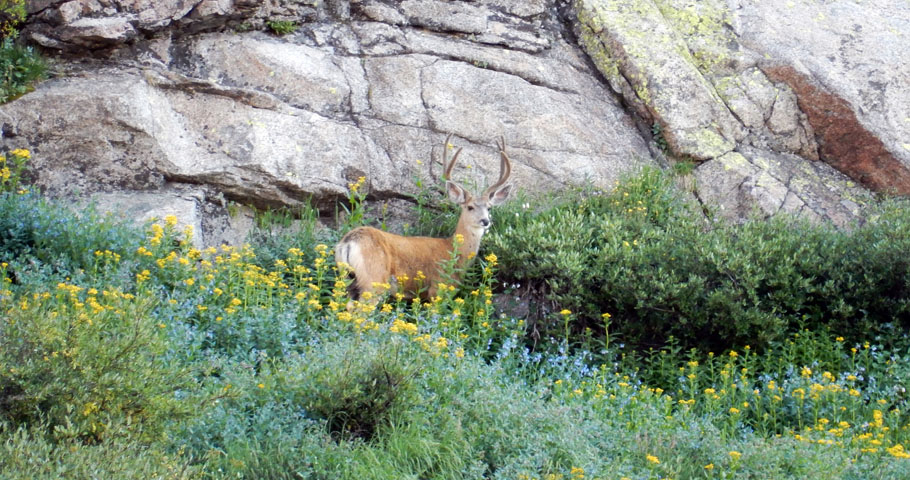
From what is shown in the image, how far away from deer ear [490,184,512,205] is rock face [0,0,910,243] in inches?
20.2

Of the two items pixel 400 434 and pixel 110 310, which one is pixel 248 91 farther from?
pixel 400 434

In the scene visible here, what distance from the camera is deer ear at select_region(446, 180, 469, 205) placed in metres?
8.88

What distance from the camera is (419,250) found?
330 inches

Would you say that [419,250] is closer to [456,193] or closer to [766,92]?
[456,193]

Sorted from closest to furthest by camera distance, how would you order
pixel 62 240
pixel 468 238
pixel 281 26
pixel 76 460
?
pixel 76 460 → pixel 62 240 → pixel 468 238 → pixel 281 26

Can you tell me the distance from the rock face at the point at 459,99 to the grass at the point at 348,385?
88 cm

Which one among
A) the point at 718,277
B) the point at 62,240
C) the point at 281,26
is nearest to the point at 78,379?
the point at 62,240

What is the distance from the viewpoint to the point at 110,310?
5.49m

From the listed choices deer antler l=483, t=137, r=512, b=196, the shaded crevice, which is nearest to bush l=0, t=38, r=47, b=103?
deer antler l=483, t=137, r=512, b=196

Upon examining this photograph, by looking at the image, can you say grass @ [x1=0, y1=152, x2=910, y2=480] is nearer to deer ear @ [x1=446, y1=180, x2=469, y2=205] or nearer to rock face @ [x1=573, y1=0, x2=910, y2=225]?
deer ear @ [x1=446, y1=180, x2=469, y2=205]

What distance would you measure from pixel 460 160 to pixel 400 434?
15.7ft

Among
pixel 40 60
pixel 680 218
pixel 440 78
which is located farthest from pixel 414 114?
pixel 40 60

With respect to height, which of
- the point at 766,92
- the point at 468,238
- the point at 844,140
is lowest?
the point at 468,238

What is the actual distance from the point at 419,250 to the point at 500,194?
1.09 m
